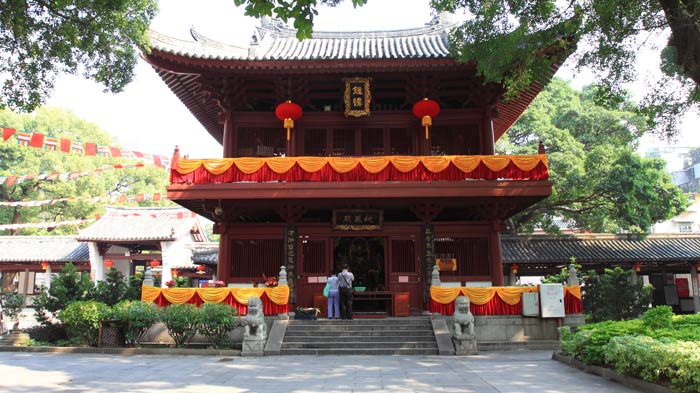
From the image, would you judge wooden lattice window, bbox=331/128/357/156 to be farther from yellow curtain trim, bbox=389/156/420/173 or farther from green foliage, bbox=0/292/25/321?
green foliage, bbox=0/292/25/321

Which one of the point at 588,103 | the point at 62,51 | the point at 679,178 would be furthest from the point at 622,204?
the point at 679,178

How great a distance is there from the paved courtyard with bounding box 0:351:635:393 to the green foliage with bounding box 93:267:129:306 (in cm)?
330

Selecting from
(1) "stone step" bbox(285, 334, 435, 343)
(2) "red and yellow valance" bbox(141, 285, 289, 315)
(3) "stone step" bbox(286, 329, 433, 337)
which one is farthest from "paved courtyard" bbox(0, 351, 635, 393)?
(2) "red and yellow valance" bbox(141, 285, 289, 315)

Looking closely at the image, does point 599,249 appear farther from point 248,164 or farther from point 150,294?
point 150,294

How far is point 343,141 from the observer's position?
16031 mm

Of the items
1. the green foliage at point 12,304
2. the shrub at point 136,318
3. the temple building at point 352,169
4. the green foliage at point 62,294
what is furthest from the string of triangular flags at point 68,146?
the shrub at point 136,318

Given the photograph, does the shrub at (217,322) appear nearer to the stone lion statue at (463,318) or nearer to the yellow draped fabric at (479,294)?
the yellow draped fabric at (479,294)

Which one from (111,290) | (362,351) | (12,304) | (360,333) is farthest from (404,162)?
(12,304)

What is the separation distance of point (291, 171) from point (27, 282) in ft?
84.7

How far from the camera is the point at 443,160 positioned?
14.0 metres

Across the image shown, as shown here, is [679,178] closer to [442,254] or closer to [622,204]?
[622,204]

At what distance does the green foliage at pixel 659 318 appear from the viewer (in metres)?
9.14

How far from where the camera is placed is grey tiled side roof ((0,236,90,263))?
29.0 m

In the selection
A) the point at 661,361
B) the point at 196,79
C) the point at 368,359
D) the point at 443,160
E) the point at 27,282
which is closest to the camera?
the point at 661,361
